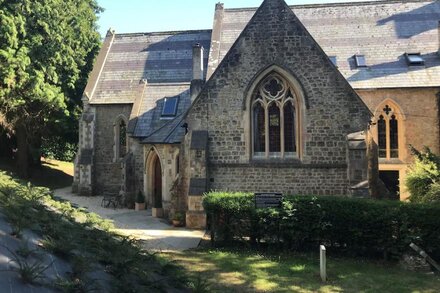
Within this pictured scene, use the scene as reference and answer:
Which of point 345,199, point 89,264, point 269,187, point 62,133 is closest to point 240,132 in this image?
point 269,187

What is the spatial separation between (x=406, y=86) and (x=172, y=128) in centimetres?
1223

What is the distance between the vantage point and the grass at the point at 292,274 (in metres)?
8.81

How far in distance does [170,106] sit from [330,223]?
43.2ft

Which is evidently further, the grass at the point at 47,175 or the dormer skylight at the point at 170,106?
the grass at the point at 47,175

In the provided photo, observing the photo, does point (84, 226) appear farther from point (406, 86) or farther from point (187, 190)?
point (406, 86)

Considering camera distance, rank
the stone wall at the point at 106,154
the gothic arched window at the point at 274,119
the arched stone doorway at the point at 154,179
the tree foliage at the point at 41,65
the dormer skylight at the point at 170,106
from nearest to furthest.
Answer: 1. the gothic arched window at the point at 274,119
2. the arched stone doorway at the point at 154,179
3. the dormer skylight at the point at 170,106
4. the tree foliage at the point at 41,65
5. the stone wall at the point at 106,154

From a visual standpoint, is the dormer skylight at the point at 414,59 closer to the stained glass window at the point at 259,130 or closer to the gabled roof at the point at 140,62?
the stained glass window at the point at 259,130

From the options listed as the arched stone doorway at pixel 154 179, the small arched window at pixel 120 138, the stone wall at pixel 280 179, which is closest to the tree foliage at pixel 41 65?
the small arched window at pixel 120 138

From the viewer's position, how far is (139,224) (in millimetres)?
16438

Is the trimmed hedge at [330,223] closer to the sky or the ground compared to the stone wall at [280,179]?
closer to the ground

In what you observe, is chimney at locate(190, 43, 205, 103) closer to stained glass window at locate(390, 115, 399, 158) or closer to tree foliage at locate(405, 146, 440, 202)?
tree foliage at locate(405, 146, 440, 202)

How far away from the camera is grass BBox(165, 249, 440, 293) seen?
28.9 feet

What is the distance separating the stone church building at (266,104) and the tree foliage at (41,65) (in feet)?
8.58

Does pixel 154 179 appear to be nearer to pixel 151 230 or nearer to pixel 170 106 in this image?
pixel 170 106
